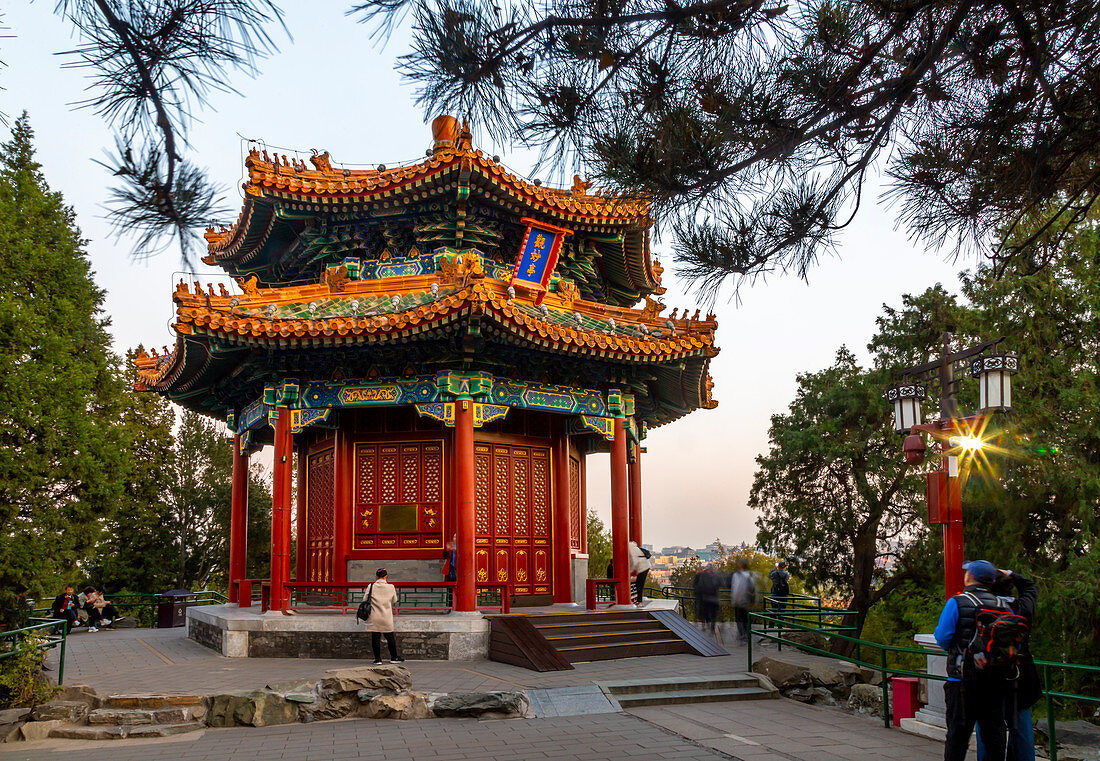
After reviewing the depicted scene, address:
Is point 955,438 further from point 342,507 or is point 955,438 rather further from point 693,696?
point 342,507

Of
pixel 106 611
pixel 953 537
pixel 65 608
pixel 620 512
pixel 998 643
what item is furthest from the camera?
pixel 106 611

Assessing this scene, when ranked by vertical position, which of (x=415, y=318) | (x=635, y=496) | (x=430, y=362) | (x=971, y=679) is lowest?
(x=971, y=679)

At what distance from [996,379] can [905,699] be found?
318cm

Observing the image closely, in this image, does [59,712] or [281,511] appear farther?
[281,511]

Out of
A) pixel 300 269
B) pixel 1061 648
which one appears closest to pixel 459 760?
pixel 300 269

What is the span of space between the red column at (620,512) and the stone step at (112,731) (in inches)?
295

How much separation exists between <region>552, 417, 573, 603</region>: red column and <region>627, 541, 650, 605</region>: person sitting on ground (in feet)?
3.53

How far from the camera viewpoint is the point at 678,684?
9.84 m

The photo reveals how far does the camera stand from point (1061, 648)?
17.8 metres

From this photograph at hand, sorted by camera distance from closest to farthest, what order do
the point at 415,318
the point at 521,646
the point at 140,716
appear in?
1. the point at 140,716
2. the point at 521,646
3. the point at 415,318

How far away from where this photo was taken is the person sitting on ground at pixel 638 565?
597 inches

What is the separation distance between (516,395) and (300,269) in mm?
5117

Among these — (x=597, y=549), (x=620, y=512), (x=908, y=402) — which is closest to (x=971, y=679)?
(x=908, y=402)

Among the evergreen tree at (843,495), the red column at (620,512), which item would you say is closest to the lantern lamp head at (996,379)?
the red column at (620,512)
